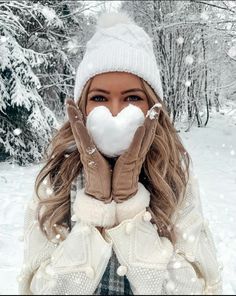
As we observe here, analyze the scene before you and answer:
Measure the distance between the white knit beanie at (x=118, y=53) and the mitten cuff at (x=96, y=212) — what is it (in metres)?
0.48

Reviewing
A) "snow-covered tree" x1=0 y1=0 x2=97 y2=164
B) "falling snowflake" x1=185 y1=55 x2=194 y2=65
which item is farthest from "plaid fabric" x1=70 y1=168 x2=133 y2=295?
"falling snowflake" x1=185 y1=55 x2=194 y2=65

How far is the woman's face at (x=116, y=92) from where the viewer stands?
136 centimetres


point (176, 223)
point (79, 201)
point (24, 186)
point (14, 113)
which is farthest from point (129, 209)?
point (14, 113)

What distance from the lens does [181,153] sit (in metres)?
1.73

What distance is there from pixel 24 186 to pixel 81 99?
668 cm

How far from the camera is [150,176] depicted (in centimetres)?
147

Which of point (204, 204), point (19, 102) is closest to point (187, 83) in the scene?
point (19, 102)

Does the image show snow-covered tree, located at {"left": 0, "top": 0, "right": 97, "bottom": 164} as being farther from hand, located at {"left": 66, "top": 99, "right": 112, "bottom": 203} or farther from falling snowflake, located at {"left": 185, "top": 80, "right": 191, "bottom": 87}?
falling snowflake, located at {"left": 185, "top": 80, "right": 191, "bottom": 87}

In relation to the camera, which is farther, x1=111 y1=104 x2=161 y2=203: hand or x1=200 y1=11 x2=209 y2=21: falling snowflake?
x1=200 y1=11 x2=209 y2=21: falling snowflake

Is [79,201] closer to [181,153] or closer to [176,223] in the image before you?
[176,223]

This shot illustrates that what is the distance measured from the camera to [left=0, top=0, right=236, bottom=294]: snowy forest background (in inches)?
228

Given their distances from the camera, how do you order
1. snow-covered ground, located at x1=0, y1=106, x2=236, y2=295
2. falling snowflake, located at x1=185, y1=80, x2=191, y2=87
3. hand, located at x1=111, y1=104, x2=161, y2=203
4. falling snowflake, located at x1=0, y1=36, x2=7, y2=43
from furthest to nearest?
falling snowflake, located at x1=185, y1=80, x2=191, y2=87 < falling snowflake, located at x1=0, y1=36, x2=7, y2=43 < snow-covered ground, located at x1=0, y1=106, x2=236, y2=295 < hand, located at x1=111, y1=104, x2=161, y2=203

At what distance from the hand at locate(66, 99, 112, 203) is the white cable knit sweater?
11 centimetres

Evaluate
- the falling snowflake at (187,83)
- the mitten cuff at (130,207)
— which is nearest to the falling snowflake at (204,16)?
the falling snowflake at (187,83)
